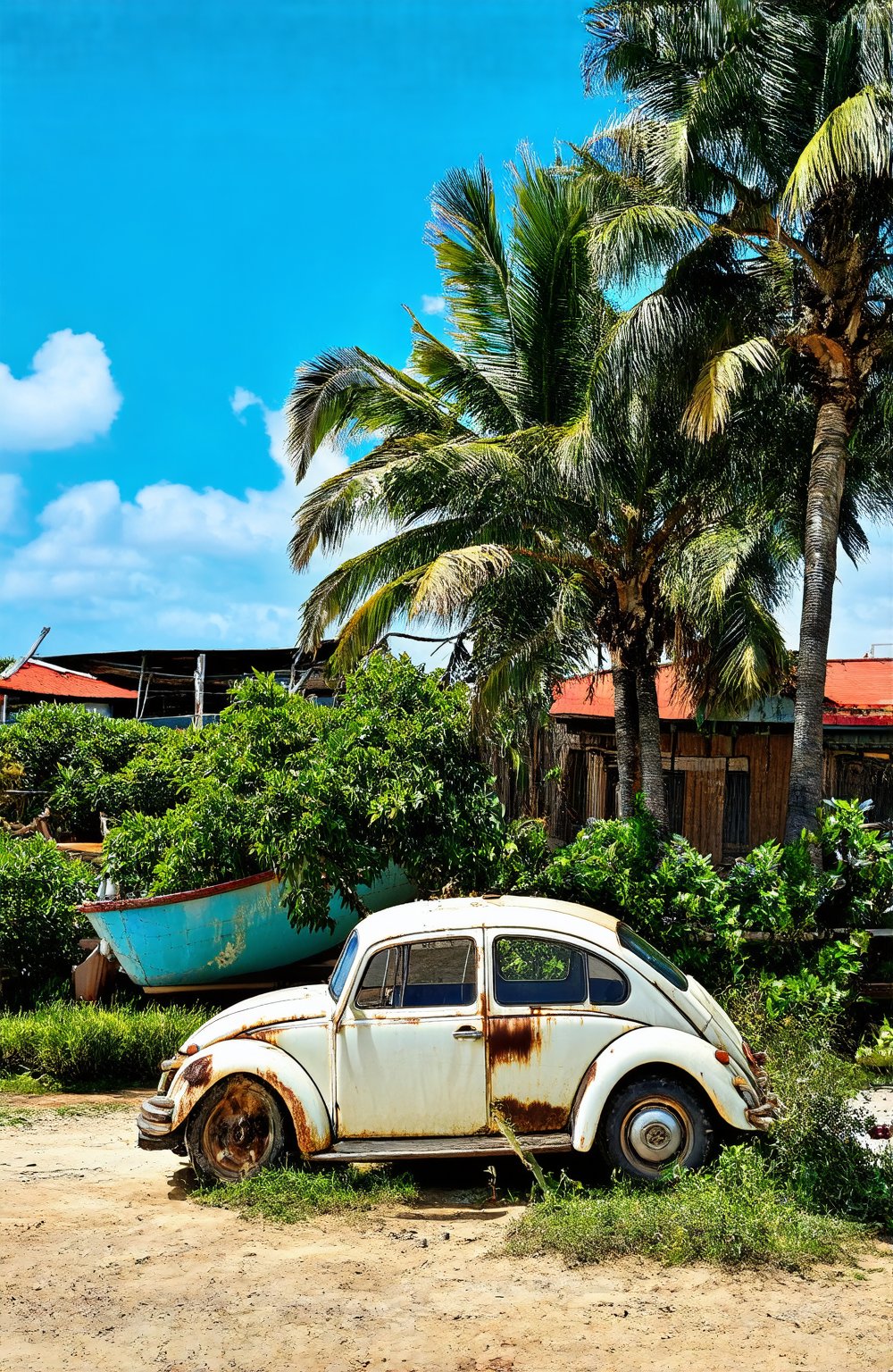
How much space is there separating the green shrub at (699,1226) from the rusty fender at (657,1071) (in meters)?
0.30

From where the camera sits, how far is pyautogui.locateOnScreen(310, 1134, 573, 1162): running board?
6.68 m

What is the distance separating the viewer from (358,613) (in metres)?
14.7

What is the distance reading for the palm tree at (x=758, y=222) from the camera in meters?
11.8

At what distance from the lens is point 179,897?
A: 11055 millimetres

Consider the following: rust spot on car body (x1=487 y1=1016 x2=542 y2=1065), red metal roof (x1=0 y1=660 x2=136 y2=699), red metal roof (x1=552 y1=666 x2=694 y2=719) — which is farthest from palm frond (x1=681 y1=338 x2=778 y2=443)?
red metal roof (x1=0 y1=660 x2=136 y2=699)

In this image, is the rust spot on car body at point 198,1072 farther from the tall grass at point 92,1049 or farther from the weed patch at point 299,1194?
the tall grass at point 92,1049

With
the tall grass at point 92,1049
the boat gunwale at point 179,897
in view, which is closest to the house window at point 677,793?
the boat gunwale at point 179,897

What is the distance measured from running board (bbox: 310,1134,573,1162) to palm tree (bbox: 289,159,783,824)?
6.59 metres

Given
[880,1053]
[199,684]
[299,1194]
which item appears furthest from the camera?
[199,684]

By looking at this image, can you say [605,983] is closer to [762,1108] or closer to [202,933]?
[762,1108]

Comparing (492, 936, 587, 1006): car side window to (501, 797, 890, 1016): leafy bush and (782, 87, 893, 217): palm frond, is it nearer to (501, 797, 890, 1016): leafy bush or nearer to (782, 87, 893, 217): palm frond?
(501, 797, 890, 1016): leafy bush

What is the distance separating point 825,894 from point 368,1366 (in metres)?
7.05

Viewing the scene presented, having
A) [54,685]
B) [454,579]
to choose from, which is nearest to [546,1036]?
[454,579]

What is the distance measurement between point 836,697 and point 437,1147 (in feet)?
50.2
